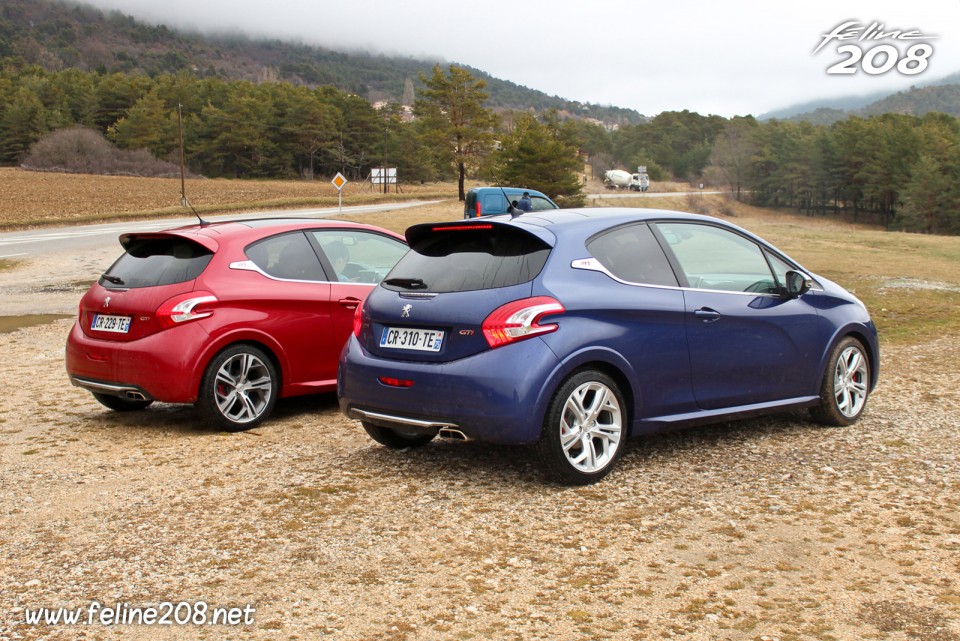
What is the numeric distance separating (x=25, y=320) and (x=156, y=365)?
8.47 meters

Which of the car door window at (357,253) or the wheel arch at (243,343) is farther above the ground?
the car door window at (357,253)

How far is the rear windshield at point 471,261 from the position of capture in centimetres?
548

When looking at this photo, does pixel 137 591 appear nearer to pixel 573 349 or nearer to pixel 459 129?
pixel 573 349

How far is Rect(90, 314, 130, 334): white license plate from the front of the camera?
7.00 metres

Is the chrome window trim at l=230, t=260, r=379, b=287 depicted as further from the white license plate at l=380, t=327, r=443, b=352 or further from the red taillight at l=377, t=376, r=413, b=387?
the red taillight at l=377, t=376, r=413, b=387

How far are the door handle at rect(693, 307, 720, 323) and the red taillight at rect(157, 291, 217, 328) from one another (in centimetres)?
340

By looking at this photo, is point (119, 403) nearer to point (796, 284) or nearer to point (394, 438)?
point (394, 438)

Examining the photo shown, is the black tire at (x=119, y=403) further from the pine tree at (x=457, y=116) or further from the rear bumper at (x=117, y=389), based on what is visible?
the pine tree at (x=457, y=116)

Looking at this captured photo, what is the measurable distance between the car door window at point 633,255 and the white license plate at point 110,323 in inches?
137

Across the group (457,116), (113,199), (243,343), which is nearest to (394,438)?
(243,343)

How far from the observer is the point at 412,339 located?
5609 mm

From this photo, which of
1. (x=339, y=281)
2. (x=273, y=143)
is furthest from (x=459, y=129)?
(x=339, y=281)

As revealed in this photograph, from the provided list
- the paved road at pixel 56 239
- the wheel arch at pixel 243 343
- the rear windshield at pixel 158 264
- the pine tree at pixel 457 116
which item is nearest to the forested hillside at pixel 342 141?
the pine tree at pixel 457 116
